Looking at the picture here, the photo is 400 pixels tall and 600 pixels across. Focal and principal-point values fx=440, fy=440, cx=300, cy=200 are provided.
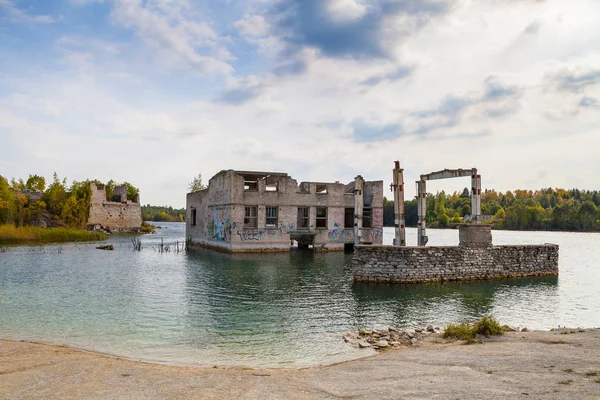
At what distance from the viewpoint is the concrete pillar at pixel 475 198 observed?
2461cm

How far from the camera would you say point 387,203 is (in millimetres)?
152125

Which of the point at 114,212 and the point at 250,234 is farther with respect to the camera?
the point at 114,212

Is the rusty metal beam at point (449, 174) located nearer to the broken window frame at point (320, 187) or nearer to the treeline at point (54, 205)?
the broken window frame at point (320, 187)

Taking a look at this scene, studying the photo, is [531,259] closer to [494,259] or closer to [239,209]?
[494,259]

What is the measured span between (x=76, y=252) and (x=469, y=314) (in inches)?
1266

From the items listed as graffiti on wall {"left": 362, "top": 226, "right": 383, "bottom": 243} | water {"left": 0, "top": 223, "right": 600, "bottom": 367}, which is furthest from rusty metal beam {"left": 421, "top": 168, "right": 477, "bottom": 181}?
graffiti on wall {"left": 362, "top": 226, "right": 383, "bottom": 243}

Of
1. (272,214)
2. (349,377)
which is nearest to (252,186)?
(272,214)

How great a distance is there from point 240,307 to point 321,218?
2421cm

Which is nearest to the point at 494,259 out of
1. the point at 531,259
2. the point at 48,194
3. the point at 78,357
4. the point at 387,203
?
the point at 531,259

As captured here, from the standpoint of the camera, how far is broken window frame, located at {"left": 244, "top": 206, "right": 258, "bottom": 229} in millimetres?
38375

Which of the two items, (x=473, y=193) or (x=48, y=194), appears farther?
(x=48, y=194)

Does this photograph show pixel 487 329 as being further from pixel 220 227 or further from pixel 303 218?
pixel 220 227

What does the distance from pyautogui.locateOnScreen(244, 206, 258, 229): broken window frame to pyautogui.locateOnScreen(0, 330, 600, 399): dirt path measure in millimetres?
27612

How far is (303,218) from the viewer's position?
132 feet
